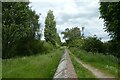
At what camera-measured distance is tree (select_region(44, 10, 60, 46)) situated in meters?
96.0

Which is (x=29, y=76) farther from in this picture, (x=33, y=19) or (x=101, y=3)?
(x=33, y=19)

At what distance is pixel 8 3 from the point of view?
1355 inches

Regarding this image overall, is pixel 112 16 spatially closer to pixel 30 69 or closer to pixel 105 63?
pixel 105 63

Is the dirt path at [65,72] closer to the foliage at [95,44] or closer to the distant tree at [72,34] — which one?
the foliage at [95,44]

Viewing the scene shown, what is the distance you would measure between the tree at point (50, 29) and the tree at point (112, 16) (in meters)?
65.0

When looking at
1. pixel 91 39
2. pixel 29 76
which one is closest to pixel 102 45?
pixel 91 39

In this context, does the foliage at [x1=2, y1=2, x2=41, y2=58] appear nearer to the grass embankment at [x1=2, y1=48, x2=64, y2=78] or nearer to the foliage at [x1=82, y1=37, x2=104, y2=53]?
the grass embankment at [x1=2, y1=48, x2=64, y2=78]

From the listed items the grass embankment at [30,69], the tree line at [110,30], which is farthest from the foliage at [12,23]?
the grass embankment at [30,69]

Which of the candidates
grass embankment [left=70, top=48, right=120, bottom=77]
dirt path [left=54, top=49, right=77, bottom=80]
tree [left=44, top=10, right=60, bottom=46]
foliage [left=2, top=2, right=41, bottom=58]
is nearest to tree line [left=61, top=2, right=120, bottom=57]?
grass embankment [left=70, top=48, right=120, bottom=77]

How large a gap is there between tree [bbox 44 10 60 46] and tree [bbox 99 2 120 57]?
65.0 m

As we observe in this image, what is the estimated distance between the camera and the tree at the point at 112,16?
80.7 feet

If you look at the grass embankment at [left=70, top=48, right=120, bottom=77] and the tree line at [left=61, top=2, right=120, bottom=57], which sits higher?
the tree line at [left=61, top=2, right=120, bottom=57]

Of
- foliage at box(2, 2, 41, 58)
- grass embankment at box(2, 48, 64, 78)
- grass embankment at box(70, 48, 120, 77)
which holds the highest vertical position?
foliage at box(2, 2, 41, 58)

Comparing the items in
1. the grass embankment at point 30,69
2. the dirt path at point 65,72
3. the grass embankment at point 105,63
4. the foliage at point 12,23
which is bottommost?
the grass embankment at point 105,63
